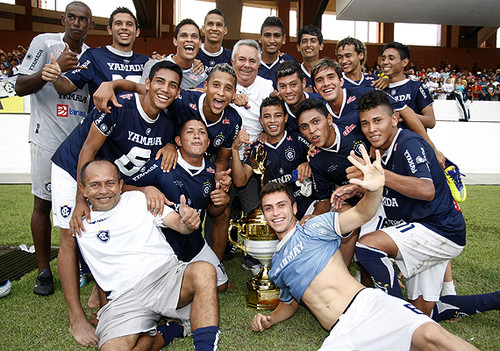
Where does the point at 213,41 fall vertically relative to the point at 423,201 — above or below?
above

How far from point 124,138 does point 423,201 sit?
8.04 feet

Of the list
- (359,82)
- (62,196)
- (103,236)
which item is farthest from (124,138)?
(359,82)

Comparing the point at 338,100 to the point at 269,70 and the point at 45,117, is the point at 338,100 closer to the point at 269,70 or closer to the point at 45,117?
the point at 269,70

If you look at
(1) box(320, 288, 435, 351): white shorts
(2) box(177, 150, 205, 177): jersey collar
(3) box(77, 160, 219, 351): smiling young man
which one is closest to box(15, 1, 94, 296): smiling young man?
(3) box(77, 160, 219, 351): smiling young man

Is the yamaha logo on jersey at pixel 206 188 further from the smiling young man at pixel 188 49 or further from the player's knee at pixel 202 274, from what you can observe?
the smiling young man at pixel 188 49

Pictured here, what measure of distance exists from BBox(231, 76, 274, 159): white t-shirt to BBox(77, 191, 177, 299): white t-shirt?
156 centimetres

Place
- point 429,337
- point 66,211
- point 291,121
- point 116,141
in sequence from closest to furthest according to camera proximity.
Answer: point 429,337
point 66,211
point 116,141
point 291,121

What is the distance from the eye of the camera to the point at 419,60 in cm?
2953

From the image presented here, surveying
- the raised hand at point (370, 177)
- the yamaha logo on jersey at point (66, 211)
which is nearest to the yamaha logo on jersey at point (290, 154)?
the raised hand at point (370, 177)

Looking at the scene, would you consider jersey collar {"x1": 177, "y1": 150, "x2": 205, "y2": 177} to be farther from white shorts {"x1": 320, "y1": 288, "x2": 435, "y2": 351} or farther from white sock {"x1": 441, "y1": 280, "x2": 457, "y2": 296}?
white sock {"x1": 441, "y1": 280, "x2": 457, "y2": 296}

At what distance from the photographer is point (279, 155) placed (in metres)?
3.88

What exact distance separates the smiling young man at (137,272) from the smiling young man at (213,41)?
90.2 inches

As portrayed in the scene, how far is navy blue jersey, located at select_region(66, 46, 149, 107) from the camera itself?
3658mm

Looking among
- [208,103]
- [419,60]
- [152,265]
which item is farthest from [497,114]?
[152,265]
